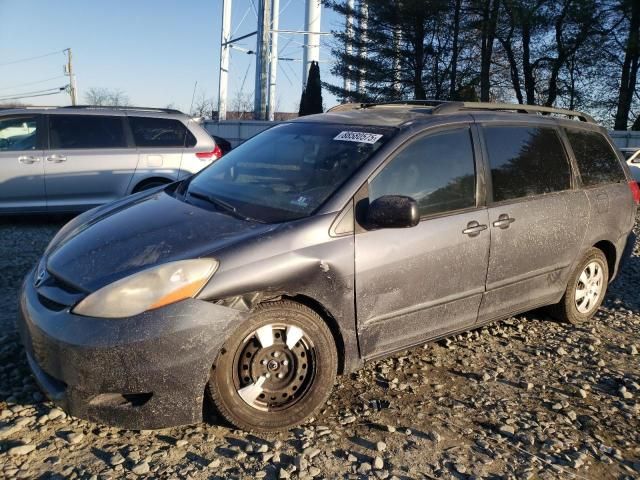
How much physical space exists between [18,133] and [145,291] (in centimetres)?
617

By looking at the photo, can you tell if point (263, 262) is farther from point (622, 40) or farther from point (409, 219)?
point (622, 40)

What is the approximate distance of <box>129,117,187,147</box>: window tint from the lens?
8469 mm

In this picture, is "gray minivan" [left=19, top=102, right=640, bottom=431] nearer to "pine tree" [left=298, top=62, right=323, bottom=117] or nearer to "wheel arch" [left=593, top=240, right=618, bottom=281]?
"wheel arch" [left=593, top=240, right=618, bottom=281]

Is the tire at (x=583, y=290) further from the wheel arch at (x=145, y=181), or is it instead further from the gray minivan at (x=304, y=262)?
the wheel arch at (x=145, y=181)

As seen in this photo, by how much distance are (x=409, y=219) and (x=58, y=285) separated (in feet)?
6.22

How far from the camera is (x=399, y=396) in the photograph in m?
3.60

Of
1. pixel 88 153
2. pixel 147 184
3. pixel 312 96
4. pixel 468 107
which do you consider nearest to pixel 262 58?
pixel 312 96

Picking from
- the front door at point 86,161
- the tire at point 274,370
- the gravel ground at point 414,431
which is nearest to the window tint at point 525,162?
the gravel ground at point 414,431

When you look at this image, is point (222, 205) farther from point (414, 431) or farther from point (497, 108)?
point (497, 108)

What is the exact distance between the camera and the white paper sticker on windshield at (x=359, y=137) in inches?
146

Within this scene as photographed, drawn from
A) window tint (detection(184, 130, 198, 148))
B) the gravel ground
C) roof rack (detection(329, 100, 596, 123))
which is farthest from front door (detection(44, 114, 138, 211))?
roof rack (detection(329, 100, 596, 123))

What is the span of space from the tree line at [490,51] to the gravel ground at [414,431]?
2385 centimetres

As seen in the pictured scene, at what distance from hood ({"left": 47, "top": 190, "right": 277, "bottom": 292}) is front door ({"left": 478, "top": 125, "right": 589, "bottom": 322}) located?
5.67ft

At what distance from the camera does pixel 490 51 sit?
27.0 meters
